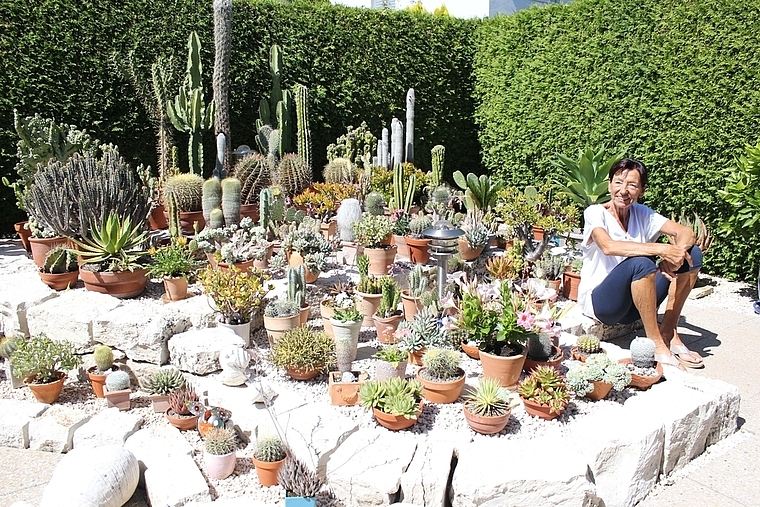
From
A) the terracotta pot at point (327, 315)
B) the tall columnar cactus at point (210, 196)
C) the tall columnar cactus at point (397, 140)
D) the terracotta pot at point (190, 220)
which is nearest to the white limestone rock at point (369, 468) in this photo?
the terracotta pot at point (327, 315)

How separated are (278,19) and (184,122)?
2.26 m

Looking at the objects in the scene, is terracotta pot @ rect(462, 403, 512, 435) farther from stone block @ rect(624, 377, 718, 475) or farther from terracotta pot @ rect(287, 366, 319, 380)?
terracotta pot @ rect(287, 366, 319, 380)

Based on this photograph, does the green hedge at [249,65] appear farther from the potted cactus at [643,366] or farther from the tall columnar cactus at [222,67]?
the potted cactus at [643,366]

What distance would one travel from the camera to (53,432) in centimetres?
352

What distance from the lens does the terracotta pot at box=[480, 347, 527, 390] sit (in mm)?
3473

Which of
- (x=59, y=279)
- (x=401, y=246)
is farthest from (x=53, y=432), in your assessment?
(x=401, y=246)

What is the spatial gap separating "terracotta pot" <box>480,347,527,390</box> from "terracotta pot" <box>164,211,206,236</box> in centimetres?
418

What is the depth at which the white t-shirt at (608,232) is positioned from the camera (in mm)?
4109

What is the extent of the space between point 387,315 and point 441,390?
3.24ft

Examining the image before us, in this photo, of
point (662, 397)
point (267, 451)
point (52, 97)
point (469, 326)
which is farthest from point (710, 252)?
point (52, 97)

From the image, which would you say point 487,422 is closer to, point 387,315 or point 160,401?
point 387,315

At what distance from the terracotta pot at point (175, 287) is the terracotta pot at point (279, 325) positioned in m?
0.96

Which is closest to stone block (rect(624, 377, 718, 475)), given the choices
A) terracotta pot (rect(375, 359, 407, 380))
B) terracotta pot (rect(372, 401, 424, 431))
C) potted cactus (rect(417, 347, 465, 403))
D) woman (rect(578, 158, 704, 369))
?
woman (rect(578, 158, 704, 369))

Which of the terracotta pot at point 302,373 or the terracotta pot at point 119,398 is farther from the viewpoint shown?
the terracotta pot at point 119,398
